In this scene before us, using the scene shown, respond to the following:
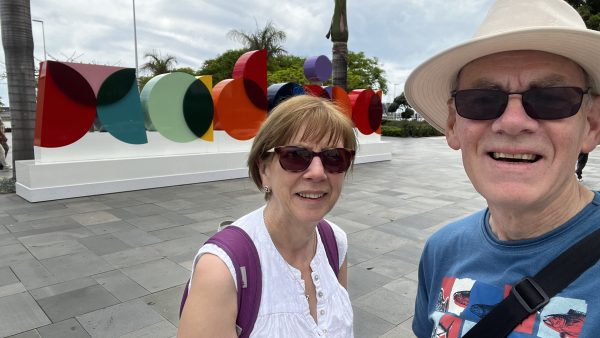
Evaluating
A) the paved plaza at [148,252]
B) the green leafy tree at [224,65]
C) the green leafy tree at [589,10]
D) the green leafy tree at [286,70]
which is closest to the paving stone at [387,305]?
the paved plaza at [148,252]

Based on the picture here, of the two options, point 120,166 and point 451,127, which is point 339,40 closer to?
point 120,166

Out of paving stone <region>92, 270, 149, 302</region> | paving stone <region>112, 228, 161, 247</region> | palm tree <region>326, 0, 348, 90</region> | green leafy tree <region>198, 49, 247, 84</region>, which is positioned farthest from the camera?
green leafy tree <region>198, 49, 247, 84</region>

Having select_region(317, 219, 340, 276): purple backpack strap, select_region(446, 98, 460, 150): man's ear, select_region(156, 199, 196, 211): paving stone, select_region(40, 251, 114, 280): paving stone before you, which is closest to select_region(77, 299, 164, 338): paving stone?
select_region(40, 251, 114, 280): paving stone

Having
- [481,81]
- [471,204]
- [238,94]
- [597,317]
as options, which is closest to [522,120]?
[481,81]

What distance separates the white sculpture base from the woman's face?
7277 millimetres

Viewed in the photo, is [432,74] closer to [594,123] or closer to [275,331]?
[594,123]

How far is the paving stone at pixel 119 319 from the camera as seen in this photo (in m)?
3.20

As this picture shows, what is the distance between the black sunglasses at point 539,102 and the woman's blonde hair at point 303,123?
2.06 feet

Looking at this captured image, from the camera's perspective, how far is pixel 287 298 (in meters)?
1.59

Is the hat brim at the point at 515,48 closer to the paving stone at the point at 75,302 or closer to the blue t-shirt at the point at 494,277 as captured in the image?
the blue t-shirt at the point at 494,277

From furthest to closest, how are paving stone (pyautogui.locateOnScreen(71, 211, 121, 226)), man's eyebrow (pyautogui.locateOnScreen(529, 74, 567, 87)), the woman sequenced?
paving stone (pyautogui.locateOnScreen(71, 211, 121, 226)) → the woman → man's eyebrow (pyautogui.locateOnScreen(529, 74, 567, 87))

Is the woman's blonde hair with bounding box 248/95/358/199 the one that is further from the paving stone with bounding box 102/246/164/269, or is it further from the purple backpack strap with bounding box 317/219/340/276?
Result: the paving stone with bounding box 102/246/164/269

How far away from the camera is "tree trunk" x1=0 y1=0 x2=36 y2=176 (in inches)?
320

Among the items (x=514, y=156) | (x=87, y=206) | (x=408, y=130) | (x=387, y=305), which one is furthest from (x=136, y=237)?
(x=408, y=130)
